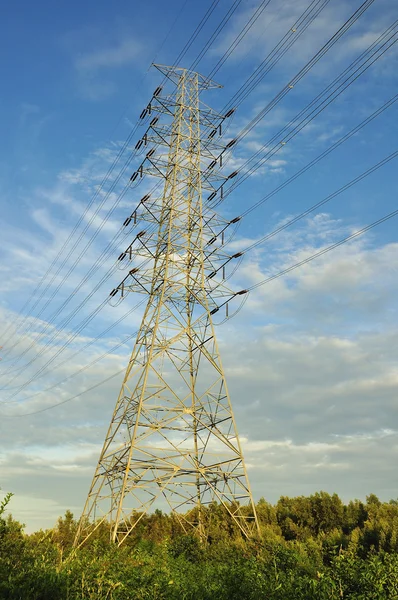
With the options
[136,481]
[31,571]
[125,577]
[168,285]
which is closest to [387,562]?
[125,577]

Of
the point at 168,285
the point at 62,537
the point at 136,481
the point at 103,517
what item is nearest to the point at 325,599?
the point at 136,481

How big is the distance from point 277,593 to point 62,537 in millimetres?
28853

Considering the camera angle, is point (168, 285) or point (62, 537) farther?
point (62, 537)

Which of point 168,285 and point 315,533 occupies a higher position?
point 168,285

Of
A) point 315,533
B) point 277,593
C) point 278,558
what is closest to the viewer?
point 277,593

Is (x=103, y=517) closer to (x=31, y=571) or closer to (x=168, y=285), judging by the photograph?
(x=168, y=285)

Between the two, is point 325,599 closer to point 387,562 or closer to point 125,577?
point 387,562

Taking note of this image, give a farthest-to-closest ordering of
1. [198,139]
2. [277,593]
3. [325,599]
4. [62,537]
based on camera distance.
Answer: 1. [62,537]
2. [198,139]
3. [277,593]
4. [325,599]

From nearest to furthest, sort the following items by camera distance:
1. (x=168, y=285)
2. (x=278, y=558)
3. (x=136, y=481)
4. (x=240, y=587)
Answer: (x=240, y=587) < (x=278, y=558) < (x=136, y=481) < (x=168, y=285)

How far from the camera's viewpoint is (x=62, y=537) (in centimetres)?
3400

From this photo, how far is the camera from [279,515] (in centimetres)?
4041

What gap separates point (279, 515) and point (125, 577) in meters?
32.7

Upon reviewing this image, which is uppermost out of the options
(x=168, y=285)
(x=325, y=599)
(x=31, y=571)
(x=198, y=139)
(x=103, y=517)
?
(x=198, y=139)

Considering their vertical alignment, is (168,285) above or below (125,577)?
above
